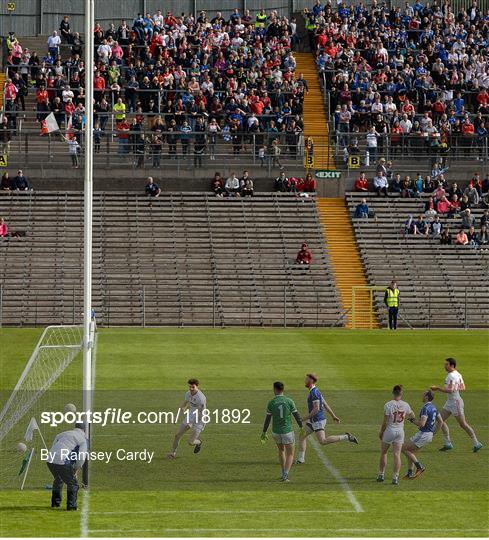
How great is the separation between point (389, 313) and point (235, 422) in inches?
725

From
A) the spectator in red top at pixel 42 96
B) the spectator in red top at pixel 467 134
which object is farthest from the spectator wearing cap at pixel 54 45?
the spectator in red top at pixel 467 134

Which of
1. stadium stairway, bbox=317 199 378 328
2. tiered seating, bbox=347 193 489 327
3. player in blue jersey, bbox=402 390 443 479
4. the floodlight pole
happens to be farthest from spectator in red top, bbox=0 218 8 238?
player in blue jersey, bbox=402 390 443 479

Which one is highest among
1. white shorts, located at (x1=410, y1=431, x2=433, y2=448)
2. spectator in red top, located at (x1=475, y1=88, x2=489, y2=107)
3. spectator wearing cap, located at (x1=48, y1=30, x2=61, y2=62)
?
spectator wearing cap, located at (x1=48, y1=30, x2=61, y2=62)

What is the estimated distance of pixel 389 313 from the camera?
166 feet

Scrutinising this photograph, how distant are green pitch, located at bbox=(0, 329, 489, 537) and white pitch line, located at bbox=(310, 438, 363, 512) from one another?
0.06 m

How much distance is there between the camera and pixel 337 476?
2673 centimetres

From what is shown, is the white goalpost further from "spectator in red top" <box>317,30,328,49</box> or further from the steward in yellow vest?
the steward in yellow vest

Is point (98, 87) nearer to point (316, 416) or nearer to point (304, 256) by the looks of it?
point (304, 256)

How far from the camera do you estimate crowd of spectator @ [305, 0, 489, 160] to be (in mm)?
62438

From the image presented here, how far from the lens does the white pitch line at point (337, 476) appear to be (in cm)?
2430

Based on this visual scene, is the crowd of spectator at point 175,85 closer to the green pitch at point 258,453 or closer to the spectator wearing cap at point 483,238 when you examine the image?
the spectator wearing cap at point 483,238

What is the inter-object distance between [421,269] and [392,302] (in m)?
5.39

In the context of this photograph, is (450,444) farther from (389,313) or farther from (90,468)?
(389,313)

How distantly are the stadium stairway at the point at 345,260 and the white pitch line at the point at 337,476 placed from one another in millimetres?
21097
